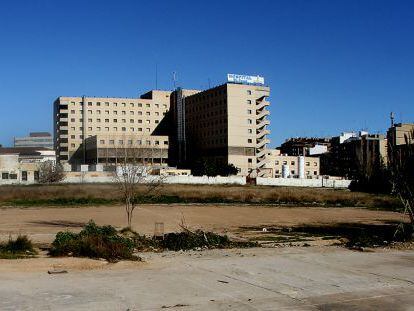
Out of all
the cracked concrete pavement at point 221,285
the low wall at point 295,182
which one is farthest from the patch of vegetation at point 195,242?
the low wall at point 295,182

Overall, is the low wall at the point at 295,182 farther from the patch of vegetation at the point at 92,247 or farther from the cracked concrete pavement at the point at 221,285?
the cracked concrete pavement at the point at 221,285

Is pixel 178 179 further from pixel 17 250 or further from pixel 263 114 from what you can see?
pixel 17 250

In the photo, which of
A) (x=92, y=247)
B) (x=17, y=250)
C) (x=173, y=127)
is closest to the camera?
(x=92, y=247)

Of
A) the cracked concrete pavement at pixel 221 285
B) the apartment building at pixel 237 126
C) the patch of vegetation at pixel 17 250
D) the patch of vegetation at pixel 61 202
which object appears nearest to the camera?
the cracked concrete pavement at pixel 221 285

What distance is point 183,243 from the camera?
2038 centimetres

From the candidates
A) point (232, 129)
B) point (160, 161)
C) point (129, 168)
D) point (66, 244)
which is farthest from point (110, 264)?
point (160, 161)

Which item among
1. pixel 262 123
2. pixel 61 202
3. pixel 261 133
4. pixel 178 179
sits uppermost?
pixel 262 123

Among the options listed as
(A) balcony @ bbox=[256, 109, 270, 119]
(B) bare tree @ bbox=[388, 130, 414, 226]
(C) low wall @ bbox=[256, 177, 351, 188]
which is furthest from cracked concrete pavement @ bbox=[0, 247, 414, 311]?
(A) balcony @ bbox=[256, 109, 270, 119]

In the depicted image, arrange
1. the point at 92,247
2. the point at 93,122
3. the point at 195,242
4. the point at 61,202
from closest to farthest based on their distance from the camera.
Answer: the point at 92,247 < the point at 195,242 < the point at 61,202 < the point at 93,122

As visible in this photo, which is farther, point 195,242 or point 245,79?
point 245,79

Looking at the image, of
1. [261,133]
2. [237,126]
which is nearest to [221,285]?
[237,126]

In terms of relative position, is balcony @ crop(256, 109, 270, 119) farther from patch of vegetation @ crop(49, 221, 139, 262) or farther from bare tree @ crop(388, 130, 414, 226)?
patch of vegetation @ crop(49, 221, 139, 262)

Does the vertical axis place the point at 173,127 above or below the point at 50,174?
above

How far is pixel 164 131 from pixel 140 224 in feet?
495
